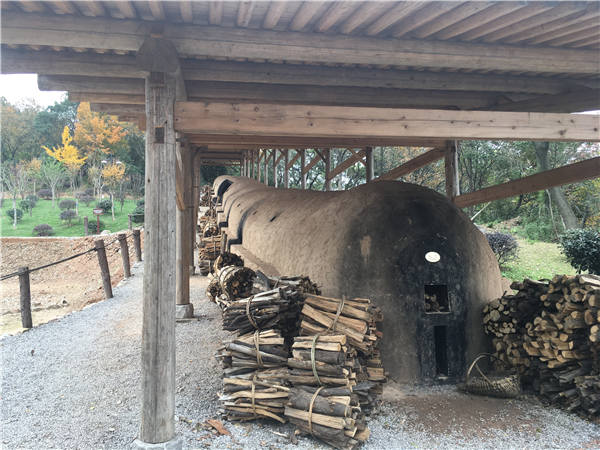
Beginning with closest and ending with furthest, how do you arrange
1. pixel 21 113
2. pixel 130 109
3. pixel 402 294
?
1. pixel 402 294
2. pixel 130 109
3. pixel 21 113

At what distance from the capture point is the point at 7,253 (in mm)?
22922

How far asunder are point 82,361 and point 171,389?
3.32 metres

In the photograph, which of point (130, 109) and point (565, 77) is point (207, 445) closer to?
point (130, 109)

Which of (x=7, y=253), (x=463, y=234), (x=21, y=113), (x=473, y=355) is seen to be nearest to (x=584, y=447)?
(x=473, y=355)

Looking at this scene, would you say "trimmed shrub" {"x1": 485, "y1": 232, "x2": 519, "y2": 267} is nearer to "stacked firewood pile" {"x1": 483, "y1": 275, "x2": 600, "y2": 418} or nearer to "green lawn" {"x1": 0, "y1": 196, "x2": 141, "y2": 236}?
"stacked firewood pile" {"x1": 483, "y1": 275, "x2": 600, "y2": 418}

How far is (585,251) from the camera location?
43.4ft

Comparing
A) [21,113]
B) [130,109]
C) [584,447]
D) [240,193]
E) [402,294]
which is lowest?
[584,447]

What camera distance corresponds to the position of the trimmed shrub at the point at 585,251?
13.1 m

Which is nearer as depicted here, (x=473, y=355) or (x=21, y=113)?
(x=473, y=355)

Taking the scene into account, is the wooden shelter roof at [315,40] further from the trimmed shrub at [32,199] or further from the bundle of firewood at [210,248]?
the trimmed shrub at [32,199]

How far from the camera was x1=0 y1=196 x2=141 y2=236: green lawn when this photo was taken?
28875mm

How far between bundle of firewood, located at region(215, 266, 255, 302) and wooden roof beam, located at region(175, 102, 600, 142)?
390cm

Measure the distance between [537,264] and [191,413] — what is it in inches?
652

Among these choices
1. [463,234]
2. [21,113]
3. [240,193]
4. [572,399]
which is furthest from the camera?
[21,113]
